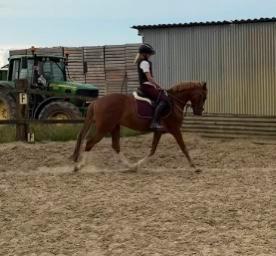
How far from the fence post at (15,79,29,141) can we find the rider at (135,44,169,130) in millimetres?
4045

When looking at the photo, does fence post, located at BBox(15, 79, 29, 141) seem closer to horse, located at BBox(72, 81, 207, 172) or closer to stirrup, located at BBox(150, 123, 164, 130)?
horse, located at BBox(72, 81, 207, 172)

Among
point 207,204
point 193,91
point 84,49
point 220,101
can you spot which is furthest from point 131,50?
point 207,204

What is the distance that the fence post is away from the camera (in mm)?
14891

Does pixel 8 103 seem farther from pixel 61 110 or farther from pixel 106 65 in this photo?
pixel 106 65

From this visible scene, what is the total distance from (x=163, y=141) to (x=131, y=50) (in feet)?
32.1

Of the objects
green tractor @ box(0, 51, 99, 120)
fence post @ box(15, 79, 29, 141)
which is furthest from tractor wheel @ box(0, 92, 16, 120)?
fence post @ box(15, 79, 29, 141)

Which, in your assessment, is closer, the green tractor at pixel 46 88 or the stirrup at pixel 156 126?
the stirrup at pixel 156 126

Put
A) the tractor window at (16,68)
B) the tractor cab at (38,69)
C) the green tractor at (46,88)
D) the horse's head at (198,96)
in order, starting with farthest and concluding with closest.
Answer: the tractor window at (16,68) < the tractor cab at (38,69) < the green tractor at (46,88) < the horse's head at (198,96)

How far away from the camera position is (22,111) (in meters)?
15.1

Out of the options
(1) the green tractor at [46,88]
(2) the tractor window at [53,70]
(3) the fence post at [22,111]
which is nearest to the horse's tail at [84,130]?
(3) the fence post at [22,111]

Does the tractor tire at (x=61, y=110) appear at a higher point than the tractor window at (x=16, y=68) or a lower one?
lower

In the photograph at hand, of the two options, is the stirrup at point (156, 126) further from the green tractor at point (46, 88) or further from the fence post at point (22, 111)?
the green tractor at point (46, 88)

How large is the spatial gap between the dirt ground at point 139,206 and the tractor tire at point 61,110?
17.3 feet

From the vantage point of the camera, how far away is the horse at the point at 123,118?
1166 centimetres
